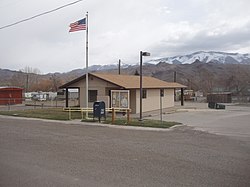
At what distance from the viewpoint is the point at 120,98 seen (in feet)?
101

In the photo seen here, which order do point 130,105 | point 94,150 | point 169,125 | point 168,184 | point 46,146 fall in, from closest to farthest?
point 168,184 < point 94,150 < point 46,146 < point 169,125 < point 130,105

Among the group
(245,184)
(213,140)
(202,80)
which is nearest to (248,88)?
(202,80)

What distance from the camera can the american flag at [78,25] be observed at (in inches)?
1034

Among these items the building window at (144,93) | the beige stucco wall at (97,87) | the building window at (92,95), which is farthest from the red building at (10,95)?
the building window at (144,93)

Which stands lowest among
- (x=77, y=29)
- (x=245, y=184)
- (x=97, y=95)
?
(x=245, y=184)

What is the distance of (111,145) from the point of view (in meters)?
13.2

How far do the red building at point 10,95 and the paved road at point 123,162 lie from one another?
39839 millimetres

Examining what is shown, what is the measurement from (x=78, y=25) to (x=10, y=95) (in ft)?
104

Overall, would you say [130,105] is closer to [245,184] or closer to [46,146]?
[46,146]

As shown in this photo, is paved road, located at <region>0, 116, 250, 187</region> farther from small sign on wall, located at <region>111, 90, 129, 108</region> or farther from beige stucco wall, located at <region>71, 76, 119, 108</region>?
beige stucco wall, located at <region>71, 76, 119, 108</region>

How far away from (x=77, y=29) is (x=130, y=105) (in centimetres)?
1017

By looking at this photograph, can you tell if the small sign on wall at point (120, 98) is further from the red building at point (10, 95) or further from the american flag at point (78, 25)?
the red building at point (10, 95)

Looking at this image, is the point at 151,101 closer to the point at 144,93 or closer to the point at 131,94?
the point at 144,93

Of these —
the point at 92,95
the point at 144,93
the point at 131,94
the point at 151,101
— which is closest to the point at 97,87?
the point at 92,95
